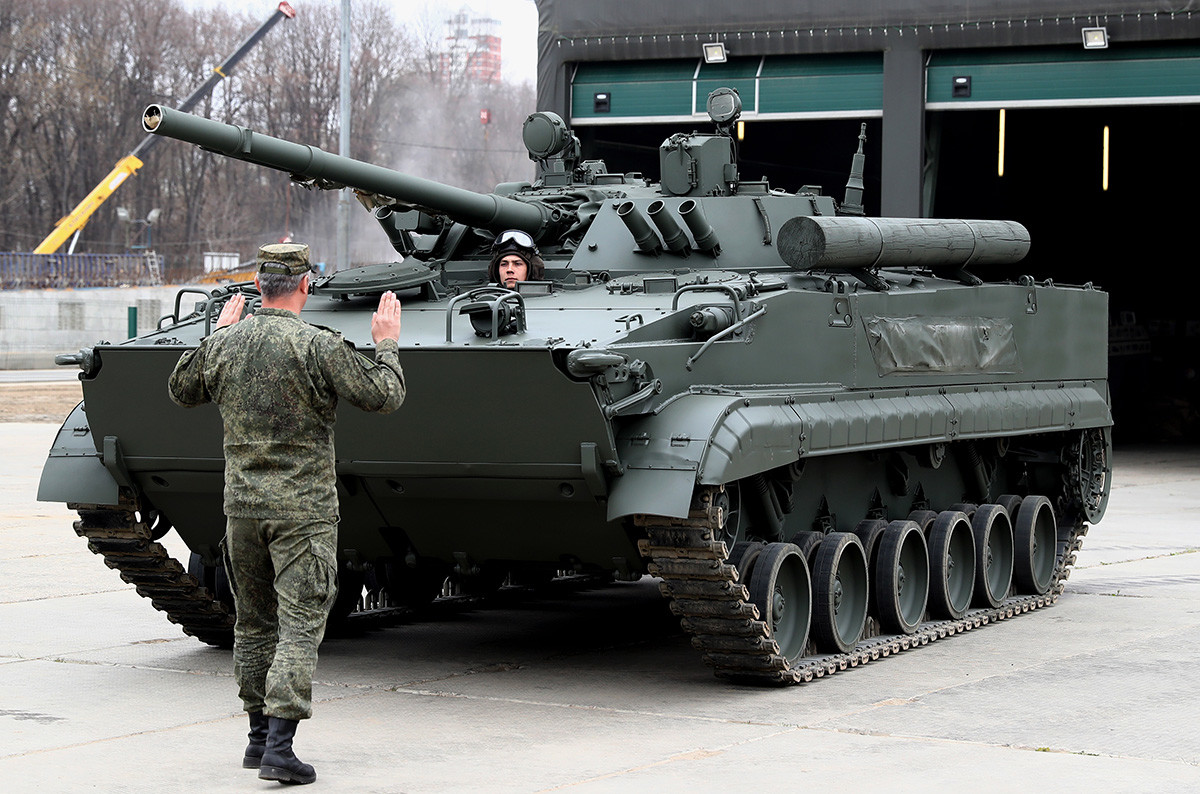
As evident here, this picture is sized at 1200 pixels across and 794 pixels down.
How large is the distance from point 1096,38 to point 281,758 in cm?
1605

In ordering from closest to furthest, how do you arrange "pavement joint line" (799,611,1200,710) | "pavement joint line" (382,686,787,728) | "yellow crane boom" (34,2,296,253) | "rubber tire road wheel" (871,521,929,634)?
"pavement joint line" (382,686,787,728) → "pavement joint line" (799,611,1200,710) → "rubber tire road wheel" (871,521,929,634) → "yellow crane boom" (34,2,296,253)

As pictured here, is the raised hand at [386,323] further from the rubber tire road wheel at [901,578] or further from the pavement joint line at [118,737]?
the rubber tire road wheel at [901,578]

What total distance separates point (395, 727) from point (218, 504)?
202cm

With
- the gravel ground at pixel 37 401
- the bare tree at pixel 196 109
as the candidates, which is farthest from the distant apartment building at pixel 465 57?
the gravel ground at pixel 37 401

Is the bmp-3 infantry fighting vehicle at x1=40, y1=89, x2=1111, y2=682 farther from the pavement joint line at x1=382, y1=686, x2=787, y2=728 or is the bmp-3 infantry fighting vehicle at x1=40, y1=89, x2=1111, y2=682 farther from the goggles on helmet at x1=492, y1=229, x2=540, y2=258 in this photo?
the pavement joint line at x1=382, y1=686, x2=787, y2=728

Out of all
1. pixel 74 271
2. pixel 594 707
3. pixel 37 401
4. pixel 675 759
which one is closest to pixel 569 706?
pixel 594 707

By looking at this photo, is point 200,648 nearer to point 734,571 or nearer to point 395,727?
point 395,727

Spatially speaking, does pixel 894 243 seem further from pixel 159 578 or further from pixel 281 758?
pixel 281 758

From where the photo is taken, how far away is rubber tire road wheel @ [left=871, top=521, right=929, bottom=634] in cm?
1001

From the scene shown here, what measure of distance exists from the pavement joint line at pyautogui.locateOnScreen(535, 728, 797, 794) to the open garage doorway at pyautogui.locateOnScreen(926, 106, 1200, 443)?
66.5ft

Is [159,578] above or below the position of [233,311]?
below

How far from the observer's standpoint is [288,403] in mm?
6625

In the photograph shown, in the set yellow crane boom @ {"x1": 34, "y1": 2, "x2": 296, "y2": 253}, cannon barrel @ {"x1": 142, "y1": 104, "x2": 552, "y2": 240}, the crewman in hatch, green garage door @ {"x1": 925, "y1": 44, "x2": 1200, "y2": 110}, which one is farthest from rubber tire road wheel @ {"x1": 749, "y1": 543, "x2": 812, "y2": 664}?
yellow crane boom @ {"x1": 34, "y1": 2, "x2": 296, "y2": 253}

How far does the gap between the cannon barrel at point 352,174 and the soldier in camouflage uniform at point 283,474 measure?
59.4 inches
